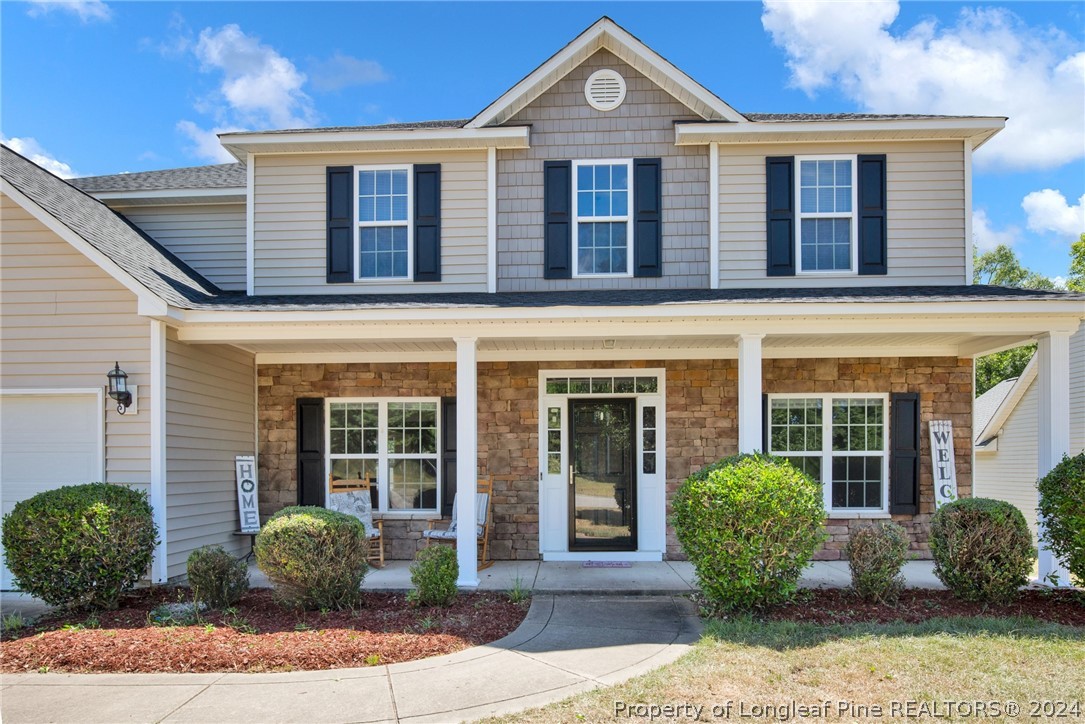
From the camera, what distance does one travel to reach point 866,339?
8125 mm

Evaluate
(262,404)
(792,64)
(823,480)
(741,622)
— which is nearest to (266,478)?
(262,404)

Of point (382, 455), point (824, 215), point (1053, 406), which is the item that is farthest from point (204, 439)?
point (1053, 406)

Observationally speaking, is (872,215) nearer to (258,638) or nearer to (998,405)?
(258,638)

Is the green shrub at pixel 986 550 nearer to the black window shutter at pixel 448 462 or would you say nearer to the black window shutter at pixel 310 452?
the black window shutter at pixel 448 462

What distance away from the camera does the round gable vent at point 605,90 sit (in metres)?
8.69

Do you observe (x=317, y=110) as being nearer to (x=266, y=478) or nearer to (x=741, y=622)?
(x=266, y=478)

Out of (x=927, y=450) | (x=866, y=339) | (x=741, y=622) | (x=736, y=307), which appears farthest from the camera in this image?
(x=927, y=450)

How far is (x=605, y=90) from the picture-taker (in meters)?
8.70

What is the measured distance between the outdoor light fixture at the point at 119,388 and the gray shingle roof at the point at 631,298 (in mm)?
1053

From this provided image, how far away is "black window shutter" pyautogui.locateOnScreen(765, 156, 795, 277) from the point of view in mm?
8547

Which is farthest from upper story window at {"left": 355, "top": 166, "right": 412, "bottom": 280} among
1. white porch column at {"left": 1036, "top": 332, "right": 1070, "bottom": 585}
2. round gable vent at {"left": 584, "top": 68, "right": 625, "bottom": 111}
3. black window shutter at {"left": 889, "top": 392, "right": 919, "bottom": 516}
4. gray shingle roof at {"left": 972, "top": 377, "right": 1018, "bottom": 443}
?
gray shingle roof at {"left": 972, "top": 377, "right": 1018, "bottom": 443}

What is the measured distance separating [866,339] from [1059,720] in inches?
190

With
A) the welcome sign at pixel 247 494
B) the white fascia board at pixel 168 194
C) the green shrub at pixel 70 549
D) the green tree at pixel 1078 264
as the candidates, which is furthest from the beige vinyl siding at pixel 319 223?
the green tree at pixel 1078 264

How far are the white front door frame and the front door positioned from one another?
0.08 meters
